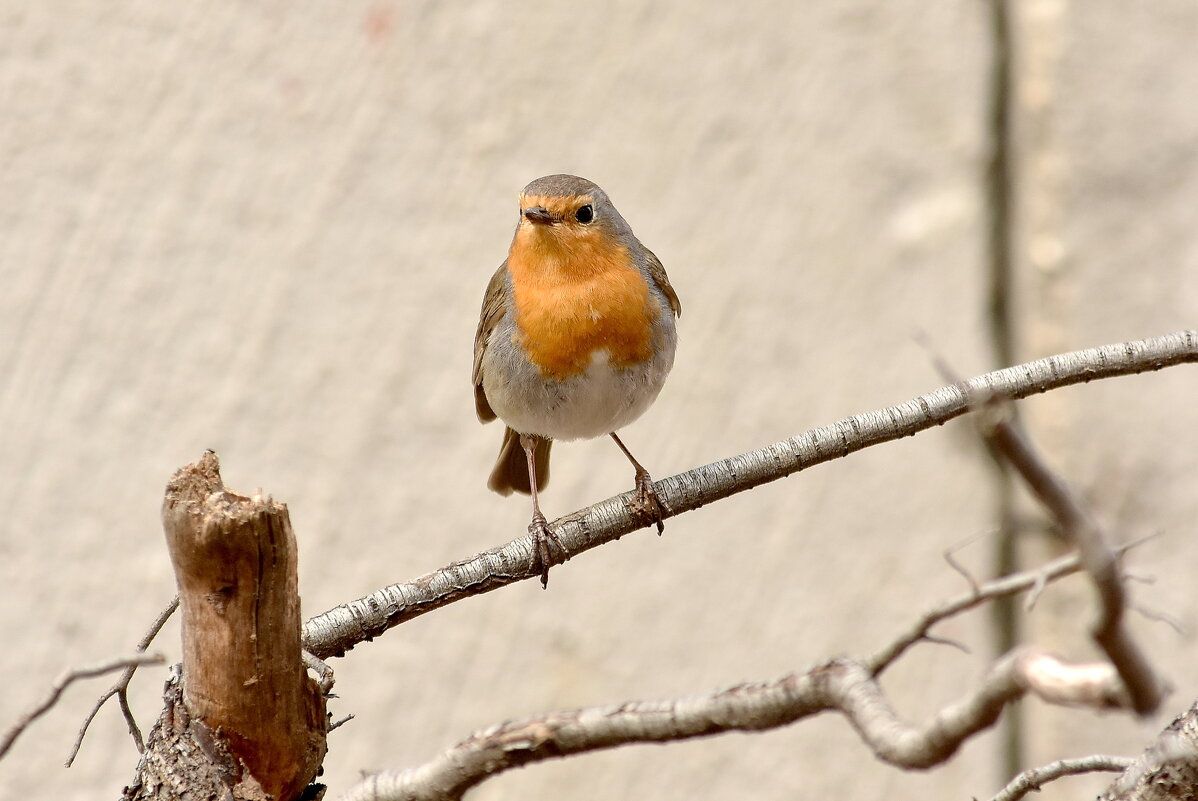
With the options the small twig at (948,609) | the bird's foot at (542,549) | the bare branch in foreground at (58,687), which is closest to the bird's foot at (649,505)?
the bird's foot at (542,549)

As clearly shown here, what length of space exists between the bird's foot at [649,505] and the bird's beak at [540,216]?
2.18 ft

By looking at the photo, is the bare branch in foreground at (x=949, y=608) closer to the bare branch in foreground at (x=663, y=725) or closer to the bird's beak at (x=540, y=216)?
the bare branch in foreground at (x=663, y=725)

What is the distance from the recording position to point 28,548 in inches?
121

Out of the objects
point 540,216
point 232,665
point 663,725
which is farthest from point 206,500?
point 540,216

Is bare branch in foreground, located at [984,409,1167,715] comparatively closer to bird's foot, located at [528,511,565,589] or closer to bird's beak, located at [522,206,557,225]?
bird's foot, located at [528,511,565,589]

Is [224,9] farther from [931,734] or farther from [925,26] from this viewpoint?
[931,734]

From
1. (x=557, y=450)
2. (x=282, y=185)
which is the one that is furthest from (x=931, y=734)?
(x=282, y=185)

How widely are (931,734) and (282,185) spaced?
7.19ft

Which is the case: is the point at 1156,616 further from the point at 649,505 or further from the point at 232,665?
the point at 232,665

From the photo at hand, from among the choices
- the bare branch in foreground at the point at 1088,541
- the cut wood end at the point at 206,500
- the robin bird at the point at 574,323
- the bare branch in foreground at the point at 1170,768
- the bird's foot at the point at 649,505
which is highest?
the robin bird at the point at 574,323

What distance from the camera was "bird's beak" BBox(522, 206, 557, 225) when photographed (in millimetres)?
2451

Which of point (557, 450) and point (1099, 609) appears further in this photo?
point (557, 450)

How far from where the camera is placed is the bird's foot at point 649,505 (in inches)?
77.5

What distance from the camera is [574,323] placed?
7.87ft
